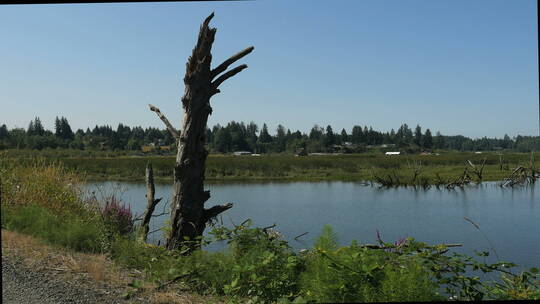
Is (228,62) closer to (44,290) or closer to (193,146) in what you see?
(193,146)

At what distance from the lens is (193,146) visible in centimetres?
720

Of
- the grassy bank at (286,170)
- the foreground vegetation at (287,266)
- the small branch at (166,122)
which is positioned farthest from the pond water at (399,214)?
the grassy bank at (286,170)

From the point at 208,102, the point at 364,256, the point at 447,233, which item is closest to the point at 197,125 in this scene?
the point at 208,102

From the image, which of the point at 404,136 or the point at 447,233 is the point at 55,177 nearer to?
the point at 447,233

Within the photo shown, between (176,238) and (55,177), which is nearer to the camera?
(176,238)

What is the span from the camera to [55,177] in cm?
981

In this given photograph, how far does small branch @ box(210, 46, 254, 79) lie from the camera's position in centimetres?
738

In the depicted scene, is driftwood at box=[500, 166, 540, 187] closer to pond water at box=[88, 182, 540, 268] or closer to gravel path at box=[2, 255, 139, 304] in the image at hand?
pond water at box=[88, 182, 540, 268]

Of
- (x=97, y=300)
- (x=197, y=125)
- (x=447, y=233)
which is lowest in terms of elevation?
(x=447, y=233)

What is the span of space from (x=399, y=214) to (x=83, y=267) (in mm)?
18498

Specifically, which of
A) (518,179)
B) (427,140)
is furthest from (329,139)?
(518,179)

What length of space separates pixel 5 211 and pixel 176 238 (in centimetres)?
349

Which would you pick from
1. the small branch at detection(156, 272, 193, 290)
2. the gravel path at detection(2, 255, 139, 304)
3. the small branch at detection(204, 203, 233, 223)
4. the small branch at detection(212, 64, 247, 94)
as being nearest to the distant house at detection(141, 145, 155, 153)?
the small branch at detection(204, 203, 233, 223)

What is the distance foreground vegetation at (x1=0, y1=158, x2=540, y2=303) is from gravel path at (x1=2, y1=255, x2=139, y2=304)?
1.29ft
